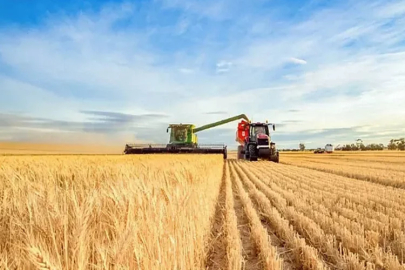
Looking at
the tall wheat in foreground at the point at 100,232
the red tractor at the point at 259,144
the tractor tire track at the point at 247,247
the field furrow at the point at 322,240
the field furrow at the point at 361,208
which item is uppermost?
the red tractor at the point at 259,144

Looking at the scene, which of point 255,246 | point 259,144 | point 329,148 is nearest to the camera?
point 255,246

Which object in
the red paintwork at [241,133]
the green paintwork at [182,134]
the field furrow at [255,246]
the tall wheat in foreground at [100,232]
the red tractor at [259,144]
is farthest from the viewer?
the green paintwork at [182,134]

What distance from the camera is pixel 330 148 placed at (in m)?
77.0

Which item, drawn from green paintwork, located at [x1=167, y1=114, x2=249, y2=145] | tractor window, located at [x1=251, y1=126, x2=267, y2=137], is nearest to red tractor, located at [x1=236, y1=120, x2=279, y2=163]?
tractor window, located at [x1=251, y1=126, x2=267, y2=137]

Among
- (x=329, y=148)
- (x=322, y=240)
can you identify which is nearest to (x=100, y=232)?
(x=322, y=240)

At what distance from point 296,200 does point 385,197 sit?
2.45 meters

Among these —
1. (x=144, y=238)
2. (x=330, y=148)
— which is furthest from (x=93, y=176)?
(x=330, y=148)

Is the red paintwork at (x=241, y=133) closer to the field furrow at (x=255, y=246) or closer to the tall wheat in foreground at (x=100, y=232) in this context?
the field furrow at (x=255, y=246)

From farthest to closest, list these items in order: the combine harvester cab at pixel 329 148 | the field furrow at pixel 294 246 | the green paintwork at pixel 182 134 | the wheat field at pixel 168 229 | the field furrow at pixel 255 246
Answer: the combine harvester cab at pixel 329 148 → the green paintwork at pixel 182 134 → the field furrow at pixel 294 246 → the field furrow at pixel 255 246 → the wheat field at pixel 168 229

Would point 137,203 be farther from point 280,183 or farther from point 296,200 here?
point 280,183

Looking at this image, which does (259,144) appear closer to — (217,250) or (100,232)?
(217,250)

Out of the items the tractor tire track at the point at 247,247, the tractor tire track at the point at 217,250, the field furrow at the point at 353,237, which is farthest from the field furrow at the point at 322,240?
A: the tractor tire track at the point at 217,250

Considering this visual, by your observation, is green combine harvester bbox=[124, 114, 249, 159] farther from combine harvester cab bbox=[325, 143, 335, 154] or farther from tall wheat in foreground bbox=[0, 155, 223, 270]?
combine harvester cab bbox=[325, 143, 335, 154]

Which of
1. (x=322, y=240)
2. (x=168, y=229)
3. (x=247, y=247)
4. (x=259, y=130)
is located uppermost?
(x=259, y=130)
